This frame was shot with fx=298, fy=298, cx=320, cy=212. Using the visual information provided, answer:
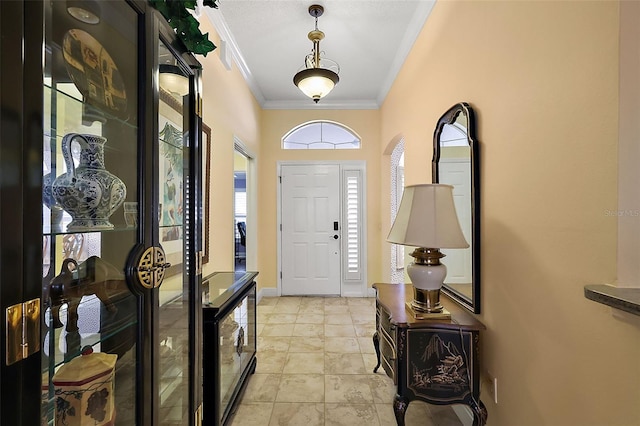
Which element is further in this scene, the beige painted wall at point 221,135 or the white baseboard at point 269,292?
the white baseboard at point 269,292

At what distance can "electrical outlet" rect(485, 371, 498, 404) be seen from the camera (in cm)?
156

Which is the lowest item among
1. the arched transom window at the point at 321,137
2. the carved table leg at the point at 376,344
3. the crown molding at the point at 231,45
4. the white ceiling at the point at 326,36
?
the carved table leg at the point at 376,344

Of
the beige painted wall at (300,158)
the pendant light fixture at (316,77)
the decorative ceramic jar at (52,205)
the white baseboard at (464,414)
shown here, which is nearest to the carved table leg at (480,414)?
the white baseboard at (464,414)

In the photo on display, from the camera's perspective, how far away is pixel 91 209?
0.87 m

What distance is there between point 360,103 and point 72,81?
4.19 m

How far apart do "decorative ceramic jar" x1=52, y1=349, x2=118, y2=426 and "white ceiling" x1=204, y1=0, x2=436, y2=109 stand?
2546 mm

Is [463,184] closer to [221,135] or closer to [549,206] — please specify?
[549,206]

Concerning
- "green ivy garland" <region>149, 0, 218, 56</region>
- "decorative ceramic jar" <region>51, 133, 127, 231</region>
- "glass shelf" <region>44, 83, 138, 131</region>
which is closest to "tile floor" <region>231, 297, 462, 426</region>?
"decorative ceramic jar" <region>51, 133, 127, 231</region>

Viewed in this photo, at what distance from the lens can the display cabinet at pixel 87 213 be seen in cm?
56

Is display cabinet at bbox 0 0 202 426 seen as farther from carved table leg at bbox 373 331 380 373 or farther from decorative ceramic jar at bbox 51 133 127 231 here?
carved table leg at bbox 373 331 380 373

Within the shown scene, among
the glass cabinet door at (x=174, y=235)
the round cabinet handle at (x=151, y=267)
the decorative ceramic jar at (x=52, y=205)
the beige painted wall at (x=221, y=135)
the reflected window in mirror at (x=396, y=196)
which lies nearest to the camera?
the decorative ceramic jar at (x=52, y=205)

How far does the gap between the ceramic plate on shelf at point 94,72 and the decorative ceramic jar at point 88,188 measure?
115 millimetres

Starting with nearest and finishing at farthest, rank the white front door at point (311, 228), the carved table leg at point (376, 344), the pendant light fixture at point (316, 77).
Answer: the carved table leg at point (376, 344)
the pendant light fixture at point (316, 77)
the white front door at point (311, 228)

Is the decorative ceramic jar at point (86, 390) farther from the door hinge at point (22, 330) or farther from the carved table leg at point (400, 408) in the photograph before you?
the carved table leg at point (400, 408)
